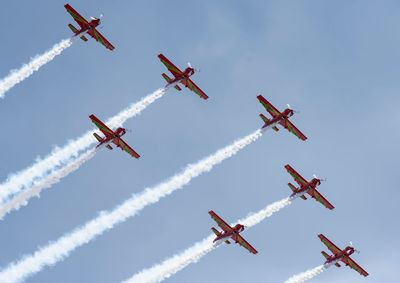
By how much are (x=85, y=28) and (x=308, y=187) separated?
3820 centimetres

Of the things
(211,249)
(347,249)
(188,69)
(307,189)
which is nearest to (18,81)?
(188,69)

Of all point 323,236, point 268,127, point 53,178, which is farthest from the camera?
point 323,236

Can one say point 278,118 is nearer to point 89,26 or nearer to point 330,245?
point 330,245

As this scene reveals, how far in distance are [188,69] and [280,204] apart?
22.7m

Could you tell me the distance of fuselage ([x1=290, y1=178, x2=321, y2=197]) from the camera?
119394 millimetres

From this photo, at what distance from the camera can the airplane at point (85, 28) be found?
110 m

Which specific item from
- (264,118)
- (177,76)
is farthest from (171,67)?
(264,118)

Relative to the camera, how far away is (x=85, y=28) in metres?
110

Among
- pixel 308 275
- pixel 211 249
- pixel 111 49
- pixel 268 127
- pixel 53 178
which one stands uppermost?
pixel 111 49

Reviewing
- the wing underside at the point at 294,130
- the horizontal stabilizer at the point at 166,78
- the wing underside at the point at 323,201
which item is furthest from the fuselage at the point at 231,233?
the horizontal stabilizer at the point at 166,78

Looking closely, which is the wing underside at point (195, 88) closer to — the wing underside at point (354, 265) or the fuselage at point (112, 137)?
the fuselage at point (112, 137)

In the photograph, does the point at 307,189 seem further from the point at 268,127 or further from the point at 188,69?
the point at 188,69

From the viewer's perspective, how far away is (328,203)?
123 m

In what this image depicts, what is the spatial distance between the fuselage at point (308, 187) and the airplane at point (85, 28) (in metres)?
32.8
